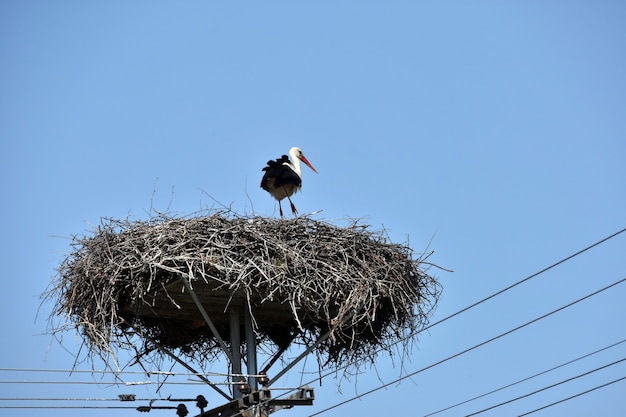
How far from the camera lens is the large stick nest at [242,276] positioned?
10875mm

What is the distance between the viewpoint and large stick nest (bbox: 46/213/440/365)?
Answer: 10875mm

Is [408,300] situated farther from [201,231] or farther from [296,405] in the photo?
[201,231]

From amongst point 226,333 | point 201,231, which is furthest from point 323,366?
point 201,231

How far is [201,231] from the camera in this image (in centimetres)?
1110

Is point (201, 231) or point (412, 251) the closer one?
point (201, 231)

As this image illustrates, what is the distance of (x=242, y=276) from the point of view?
10781mm

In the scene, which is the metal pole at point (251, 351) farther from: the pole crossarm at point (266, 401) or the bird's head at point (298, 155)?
the bird's head at point (298, 155)

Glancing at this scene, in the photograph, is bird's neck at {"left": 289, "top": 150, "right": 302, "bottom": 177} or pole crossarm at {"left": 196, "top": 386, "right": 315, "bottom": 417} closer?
pole crossarm at {"left": 196, "top": 386, "right": 315, "bottom": 417}

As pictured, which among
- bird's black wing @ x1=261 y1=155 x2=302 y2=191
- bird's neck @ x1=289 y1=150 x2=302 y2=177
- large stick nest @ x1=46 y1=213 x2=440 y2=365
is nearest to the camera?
large stick nest @ x1=46 y1=213 x2=440 y2=365

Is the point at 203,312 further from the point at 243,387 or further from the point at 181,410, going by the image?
the point at 181,410

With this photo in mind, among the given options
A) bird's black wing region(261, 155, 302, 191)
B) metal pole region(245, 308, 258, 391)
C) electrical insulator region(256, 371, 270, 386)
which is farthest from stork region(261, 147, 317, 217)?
electrical insulator region(256, 371, 270, 386)

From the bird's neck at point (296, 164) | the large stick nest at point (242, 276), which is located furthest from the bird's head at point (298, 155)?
the large stick nest at point (242, 276)

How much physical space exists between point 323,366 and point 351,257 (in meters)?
1.72

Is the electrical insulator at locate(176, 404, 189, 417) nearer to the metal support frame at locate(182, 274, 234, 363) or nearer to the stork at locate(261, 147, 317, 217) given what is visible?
the metal support frame at locate(182, 274, 234, 363)
